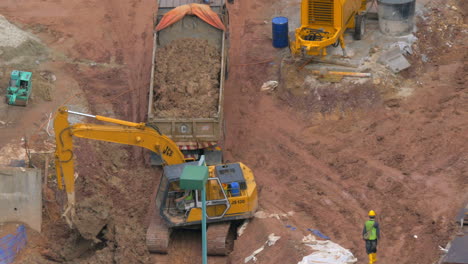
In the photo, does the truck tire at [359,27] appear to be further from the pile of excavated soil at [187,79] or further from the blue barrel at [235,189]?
the blue barrel at [235,189]

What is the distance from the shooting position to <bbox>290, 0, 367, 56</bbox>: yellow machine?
2709 cm

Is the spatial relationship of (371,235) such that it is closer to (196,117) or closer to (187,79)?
(196,117)

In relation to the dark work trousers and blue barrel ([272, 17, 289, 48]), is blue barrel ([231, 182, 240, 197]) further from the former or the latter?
blue barrel ([272, 17, 289, 48])

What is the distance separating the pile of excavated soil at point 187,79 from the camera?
78.3 ft

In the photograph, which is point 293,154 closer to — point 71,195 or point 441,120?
point 441,120

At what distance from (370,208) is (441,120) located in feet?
15.2

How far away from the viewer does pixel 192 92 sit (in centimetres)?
2434

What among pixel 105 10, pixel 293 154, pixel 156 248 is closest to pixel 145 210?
pixel 156 248

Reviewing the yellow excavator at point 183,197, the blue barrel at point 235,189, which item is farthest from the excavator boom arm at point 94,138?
the blue barrel at point 235,189

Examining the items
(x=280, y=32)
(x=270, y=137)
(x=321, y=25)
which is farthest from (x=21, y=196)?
(x=280, y=32)

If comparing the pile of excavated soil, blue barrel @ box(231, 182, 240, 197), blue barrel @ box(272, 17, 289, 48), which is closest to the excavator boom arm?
blue barrel @ box(231, 182, 240, 197)

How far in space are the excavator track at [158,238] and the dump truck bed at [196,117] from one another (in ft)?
8.48

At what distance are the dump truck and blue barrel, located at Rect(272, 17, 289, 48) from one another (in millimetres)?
2721

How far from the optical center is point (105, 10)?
32.9 metres
